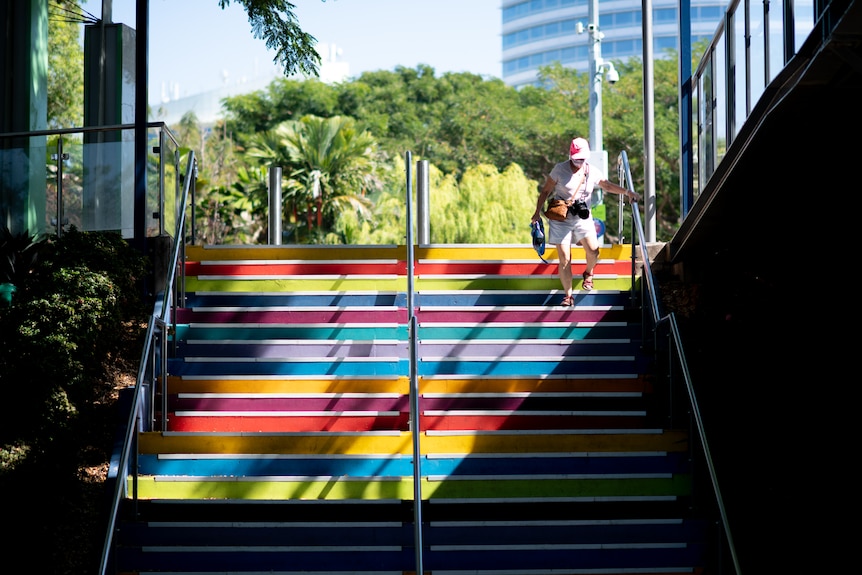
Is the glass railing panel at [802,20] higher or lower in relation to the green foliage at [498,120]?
lower

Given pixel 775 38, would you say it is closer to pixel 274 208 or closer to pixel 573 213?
pixel 573 213

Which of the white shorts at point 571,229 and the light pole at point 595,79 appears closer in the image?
the white shorts at point 571,229

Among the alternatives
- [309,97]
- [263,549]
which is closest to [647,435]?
[263,549]

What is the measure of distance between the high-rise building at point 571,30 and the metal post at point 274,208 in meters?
121

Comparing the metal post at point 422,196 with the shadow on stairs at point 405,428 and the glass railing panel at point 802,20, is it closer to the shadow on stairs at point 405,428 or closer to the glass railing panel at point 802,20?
the shadow on stairs at point 405,428

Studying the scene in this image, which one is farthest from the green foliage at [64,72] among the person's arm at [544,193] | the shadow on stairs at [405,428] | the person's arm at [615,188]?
the person's arm at [544,193]

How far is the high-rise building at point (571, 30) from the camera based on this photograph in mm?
136875

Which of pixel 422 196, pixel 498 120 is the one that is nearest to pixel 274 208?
pixel 422 196

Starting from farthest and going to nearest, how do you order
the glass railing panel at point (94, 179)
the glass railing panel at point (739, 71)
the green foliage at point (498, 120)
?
the green foliage at point (498, 120), the glass railing panel at point (94, 179), the glass railing panel at point (739, 71)

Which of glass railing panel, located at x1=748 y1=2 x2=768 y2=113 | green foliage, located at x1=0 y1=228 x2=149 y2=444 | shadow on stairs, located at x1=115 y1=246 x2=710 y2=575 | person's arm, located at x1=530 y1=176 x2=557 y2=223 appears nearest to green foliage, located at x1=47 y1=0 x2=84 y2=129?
green foliage, located at x1=0 y1=228 x2=149 y2=444

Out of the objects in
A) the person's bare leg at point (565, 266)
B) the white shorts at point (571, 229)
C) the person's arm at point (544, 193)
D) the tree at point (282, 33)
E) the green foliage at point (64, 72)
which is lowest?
the person's bare leg at point (565, 266)

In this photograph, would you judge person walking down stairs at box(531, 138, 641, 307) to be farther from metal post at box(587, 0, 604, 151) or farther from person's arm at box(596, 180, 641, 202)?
metal post at box(587, 0, 604, 151)

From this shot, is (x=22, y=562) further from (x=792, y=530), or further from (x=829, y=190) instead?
A: (x=829, y=190)

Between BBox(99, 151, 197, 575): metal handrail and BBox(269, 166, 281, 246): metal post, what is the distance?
2.15m
